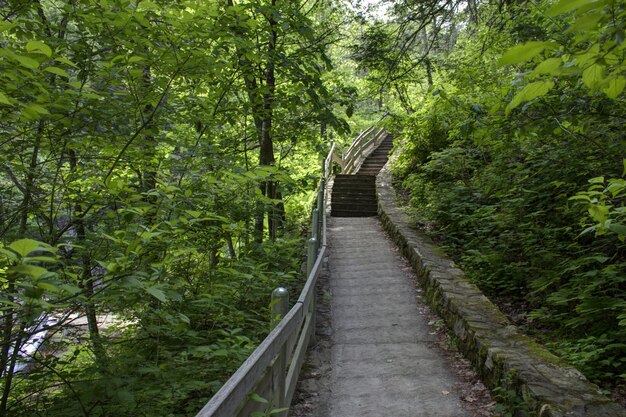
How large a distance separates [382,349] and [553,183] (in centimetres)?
290

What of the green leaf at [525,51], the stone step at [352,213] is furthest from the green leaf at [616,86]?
the stone step at [352,213]

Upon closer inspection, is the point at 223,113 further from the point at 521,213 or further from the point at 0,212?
the point at 521,213

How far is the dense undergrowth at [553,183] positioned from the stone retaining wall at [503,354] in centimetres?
32

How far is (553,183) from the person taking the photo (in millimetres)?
5449

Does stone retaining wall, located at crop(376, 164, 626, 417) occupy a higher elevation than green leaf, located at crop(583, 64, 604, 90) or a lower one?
lower

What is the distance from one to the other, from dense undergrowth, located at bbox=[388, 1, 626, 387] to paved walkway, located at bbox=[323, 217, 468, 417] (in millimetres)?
1131

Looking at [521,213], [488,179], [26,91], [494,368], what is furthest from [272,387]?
[488,179]

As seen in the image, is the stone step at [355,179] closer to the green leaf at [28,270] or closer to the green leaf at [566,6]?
the green leaf at [28,270]

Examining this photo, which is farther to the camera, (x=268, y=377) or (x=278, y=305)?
(x=278, y=305)

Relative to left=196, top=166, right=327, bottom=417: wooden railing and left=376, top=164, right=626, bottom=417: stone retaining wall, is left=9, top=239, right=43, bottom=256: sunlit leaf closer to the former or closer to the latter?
left=196, top=166, right=327, bottom=417: wooden railing

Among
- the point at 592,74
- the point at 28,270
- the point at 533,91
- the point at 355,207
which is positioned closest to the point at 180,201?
the point at 28,270

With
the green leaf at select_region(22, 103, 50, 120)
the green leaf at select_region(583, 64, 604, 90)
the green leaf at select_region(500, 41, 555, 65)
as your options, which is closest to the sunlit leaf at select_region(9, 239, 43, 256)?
the green leaf at select_region(22, 103, 50, 120)

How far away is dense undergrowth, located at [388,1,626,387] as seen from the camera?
1.58 metres

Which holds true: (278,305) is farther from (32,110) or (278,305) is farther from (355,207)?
(355,207)
